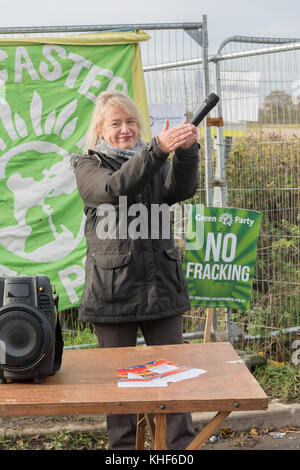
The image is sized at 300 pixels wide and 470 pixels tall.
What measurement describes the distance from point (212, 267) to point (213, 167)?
1172mm

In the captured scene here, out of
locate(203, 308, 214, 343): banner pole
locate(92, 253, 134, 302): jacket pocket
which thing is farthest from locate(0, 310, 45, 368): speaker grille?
locate(203, 308, 214, 343): banner pole

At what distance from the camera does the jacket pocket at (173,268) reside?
11.1ft

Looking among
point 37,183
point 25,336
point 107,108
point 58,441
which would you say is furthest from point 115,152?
point 58,441

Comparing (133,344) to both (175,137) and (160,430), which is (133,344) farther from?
(175,137)

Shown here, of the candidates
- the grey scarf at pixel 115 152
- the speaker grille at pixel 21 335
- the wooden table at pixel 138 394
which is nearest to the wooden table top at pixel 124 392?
the wooden table at pixel 138 394

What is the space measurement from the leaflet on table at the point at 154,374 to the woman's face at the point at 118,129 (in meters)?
1.17

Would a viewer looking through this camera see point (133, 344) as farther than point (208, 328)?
No

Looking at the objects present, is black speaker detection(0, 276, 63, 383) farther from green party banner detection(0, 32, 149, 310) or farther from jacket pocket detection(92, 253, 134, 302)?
green party banner detection(0, 32, 149, 310)

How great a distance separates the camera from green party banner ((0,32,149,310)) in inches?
194

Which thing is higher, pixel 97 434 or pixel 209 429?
pixel 209 429

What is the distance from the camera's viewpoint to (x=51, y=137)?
501cm

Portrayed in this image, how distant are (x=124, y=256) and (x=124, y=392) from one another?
3.29ft

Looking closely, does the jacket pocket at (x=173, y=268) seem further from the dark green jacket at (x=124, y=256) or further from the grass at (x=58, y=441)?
the grass at (x=58, y=441)

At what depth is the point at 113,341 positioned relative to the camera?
3.35 m
